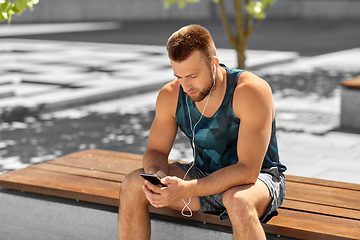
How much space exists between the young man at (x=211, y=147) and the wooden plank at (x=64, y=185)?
1.66 feet

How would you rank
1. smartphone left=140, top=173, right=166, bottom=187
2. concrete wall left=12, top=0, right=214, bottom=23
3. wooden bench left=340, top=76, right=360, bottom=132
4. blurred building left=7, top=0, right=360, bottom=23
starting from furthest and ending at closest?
concrete wall left=12, top=0, right=214, bottom=23 → blurred building left=7, top=0, right=360, bottom=23 → wooden bench left=340, top=76, right=360, bottom=132 → smartphone left=140, top=173, right=166, bottom=187

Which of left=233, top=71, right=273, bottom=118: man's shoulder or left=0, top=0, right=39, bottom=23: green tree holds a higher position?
left=0, top=0, right=39, bottom=23: green tree

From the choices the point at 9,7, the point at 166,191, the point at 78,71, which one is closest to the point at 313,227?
the point at 166,191

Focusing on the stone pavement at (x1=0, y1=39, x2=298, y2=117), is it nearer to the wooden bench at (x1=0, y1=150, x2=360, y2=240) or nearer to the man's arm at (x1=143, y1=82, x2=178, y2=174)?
the wooden bench at (x1=0, y1=150, x2=360, y2=240)

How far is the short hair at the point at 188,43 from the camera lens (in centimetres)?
325

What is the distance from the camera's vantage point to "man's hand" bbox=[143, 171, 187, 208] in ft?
→ 10.6

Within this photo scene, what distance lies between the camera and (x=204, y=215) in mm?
3594

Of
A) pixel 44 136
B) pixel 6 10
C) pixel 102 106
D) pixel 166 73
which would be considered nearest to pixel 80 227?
pixel 6 10

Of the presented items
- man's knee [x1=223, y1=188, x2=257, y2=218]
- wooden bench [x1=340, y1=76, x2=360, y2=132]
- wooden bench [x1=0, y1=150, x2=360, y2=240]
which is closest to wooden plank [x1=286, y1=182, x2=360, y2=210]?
wooden bench [x1=0, y1=150, x2=360, y2=240]

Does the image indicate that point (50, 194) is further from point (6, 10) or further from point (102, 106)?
point (102, 106)

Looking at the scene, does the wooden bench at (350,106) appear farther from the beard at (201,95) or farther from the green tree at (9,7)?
the green tree at (9,7)

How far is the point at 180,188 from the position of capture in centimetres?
325

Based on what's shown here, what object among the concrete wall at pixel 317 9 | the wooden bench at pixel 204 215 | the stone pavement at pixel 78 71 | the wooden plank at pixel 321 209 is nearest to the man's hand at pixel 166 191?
the wooden bench at pixel 204 215

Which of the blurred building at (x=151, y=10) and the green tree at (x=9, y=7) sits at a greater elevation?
the green tree at (x=9, y=7)
